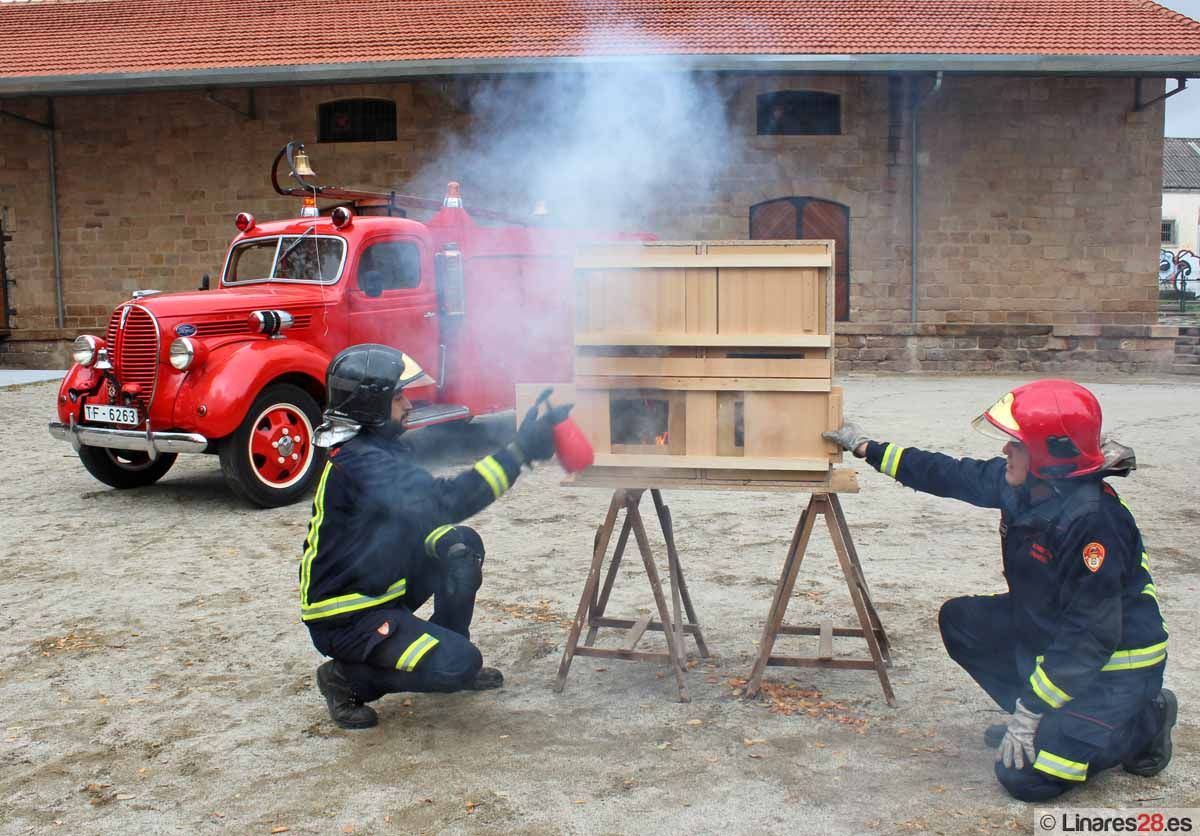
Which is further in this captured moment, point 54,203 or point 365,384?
point 54,203

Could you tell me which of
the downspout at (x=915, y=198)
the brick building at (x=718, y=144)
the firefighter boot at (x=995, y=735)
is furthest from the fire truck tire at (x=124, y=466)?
the downspout at (x=915, y=198)

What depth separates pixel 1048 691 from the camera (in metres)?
2.97

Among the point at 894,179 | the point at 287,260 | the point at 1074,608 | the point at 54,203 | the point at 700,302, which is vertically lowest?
the point at 1074,608

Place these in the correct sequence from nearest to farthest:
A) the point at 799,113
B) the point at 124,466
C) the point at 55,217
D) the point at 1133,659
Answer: the point at 1133,659 < the point at 124,466 < the point at 799,113 < the point at 55,217

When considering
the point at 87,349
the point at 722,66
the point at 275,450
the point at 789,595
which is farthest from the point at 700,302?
the point at 722,66

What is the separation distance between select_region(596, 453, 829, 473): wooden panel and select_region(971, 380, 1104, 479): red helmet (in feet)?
2.32

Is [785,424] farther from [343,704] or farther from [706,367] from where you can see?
[343,704]

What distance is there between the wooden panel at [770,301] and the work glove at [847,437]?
0.33 metres

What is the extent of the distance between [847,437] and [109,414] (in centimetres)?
516

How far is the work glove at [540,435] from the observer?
3498 millimetres

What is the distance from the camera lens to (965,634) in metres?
3.43

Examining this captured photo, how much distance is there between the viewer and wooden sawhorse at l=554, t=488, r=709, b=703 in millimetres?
3783

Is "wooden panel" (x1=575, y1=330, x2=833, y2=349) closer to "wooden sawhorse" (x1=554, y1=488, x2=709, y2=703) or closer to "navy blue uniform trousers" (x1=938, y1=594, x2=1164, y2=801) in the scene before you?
"wooden sawhorse" (x1=554, y1=488, x2=709, y2=703)

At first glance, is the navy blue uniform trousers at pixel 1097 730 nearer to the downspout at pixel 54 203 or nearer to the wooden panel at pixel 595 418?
the wooden panel at pixel 595 418
